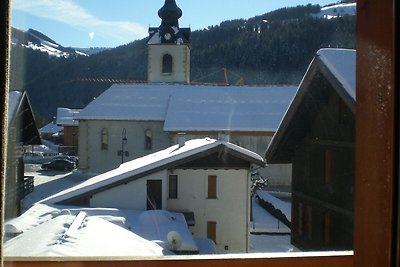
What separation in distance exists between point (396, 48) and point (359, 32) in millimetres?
55

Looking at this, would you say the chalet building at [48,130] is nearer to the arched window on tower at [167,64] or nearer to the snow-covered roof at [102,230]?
the snow-covered roof at [102,230]

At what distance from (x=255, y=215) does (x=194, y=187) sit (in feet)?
0.95

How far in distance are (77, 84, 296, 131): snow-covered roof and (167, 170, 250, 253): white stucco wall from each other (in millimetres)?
365

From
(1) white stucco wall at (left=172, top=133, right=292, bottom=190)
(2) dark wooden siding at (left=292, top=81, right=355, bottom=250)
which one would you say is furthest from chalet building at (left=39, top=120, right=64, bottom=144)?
(1) white stucco wall at (left=172, top=133, right=292, bottom=190)

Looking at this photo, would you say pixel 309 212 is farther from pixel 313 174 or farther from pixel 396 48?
pixel 396 48

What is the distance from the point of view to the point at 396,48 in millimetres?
371

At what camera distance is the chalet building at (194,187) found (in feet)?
5.62

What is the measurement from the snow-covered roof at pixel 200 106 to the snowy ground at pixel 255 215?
435 millimetres

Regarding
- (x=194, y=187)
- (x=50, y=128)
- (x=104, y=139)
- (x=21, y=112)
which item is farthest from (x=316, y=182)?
(x=21, y=112)

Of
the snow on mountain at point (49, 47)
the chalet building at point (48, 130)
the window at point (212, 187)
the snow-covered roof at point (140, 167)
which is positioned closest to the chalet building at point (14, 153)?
the snow on mountain at point (49, 47)

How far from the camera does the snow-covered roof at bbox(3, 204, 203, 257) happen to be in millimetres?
901

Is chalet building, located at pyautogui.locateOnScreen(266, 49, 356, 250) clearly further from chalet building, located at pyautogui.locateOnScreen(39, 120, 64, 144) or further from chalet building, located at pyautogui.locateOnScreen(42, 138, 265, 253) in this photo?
chalet building, located at pyautogui.locateOnScreen(39, 120, 64, 144)

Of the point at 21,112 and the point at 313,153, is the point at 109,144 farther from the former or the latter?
the point at 21,112

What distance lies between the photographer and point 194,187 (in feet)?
6.26
